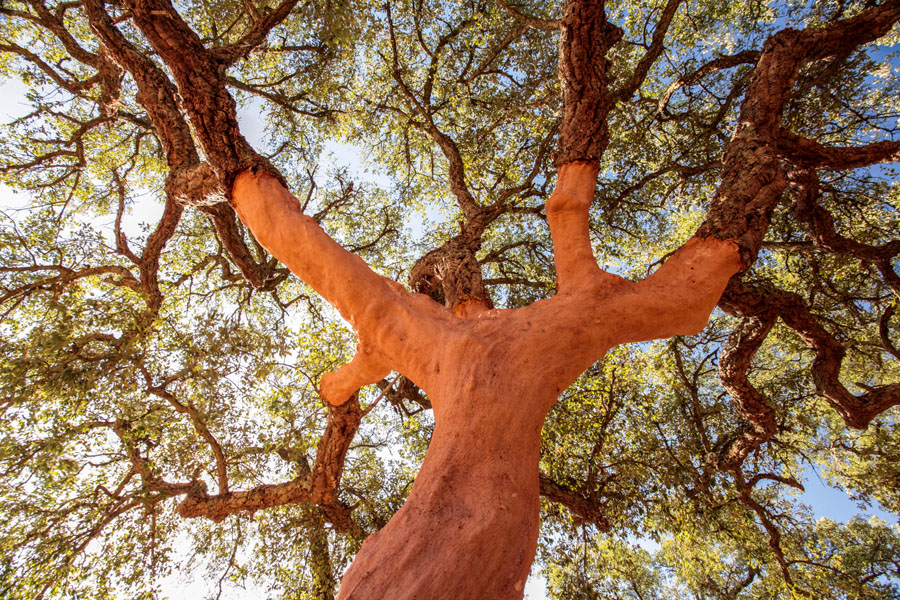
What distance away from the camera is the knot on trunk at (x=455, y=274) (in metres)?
4.63

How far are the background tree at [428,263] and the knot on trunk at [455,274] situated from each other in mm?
46

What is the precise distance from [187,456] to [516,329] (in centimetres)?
676

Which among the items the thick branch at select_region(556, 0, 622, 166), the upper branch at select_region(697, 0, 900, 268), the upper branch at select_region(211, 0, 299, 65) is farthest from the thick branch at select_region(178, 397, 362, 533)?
the upper branch at select_region(697, 0, 900, 268)

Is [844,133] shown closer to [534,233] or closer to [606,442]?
[534,233]

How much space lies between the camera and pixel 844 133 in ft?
24.8

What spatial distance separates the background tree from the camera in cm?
491

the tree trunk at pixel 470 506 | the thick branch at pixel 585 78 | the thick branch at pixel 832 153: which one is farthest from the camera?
the thick branch at pixel 832 153

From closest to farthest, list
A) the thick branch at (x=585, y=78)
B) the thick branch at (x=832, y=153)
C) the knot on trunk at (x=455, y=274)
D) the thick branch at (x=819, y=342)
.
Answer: the thick branch at (x=585, y=78) → the knot on trunk at (x=455, y=274) → the thick branch at (x=832, y=153) → the thick branch at (x=819, y=342)

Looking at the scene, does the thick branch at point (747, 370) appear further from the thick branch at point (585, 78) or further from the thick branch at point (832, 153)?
the thick branch at point (585, 78)

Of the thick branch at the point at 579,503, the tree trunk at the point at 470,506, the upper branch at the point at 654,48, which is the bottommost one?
the tree trunk at the point at 470,506

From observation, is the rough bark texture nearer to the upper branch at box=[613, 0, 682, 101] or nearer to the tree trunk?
Answer: the tree trunk

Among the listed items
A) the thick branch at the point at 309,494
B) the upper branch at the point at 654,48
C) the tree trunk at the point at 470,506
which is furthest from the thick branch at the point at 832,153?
the thick branch at the point at 309,494

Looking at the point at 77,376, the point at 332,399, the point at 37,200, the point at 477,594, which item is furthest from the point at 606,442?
the point at 37,200

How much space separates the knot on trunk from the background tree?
5 cm
